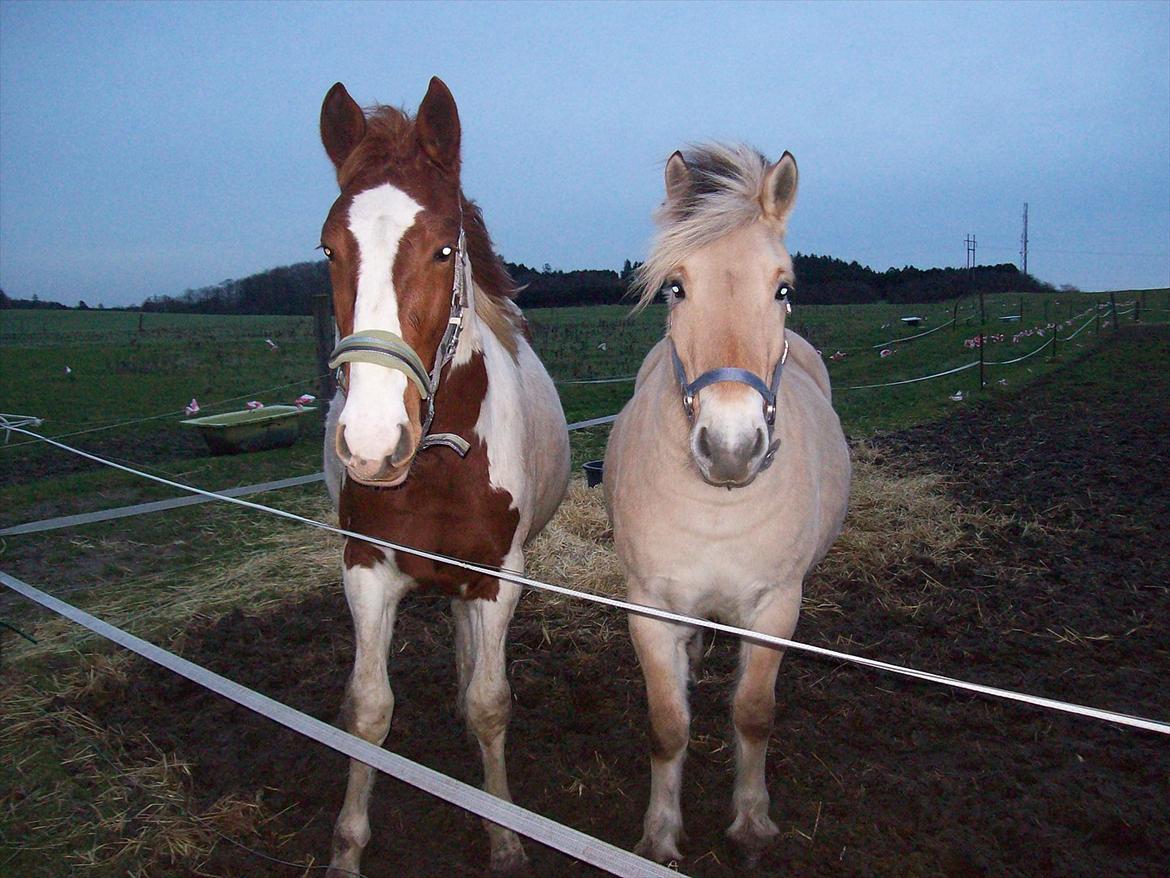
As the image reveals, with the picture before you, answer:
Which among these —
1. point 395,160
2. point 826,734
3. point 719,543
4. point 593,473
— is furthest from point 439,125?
point 593,473

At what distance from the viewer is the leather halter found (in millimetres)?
1903

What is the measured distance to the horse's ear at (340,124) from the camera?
230 centimetres

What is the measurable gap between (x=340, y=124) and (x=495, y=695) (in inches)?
Answer: 75.1

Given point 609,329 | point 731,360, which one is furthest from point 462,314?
point 609,329

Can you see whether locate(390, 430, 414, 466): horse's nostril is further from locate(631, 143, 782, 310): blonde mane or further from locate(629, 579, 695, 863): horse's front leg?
locate(629, 579, 695, 863): horse's front leg

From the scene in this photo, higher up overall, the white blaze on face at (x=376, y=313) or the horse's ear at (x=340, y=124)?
the horse's ear at (x=340, y=124)

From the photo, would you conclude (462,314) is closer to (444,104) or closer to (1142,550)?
(444,104)

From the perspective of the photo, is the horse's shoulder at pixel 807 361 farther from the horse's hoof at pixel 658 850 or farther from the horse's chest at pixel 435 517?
the horse's hoof at pixel 658 850

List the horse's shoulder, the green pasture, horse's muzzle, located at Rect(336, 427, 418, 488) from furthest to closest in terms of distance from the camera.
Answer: the green pasture < the horse's shoulder < horse's muzzle, located at Rect(336, 427, 418, 488)

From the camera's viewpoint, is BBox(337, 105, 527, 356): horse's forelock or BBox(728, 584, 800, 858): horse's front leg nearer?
BBox(337, 105, 527, 356): horse's forelock

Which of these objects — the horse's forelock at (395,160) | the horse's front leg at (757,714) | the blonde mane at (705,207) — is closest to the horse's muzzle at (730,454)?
the blonde mane at (705,207)

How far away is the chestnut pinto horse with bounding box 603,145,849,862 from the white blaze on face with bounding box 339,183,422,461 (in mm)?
793

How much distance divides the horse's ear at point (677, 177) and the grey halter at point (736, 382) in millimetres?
525

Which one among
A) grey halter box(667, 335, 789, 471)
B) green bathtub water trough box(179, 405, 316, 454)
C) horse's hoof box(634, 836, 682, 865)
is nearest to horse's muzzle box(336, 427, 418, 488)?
grey halter box(667, 335, 789, 471)
